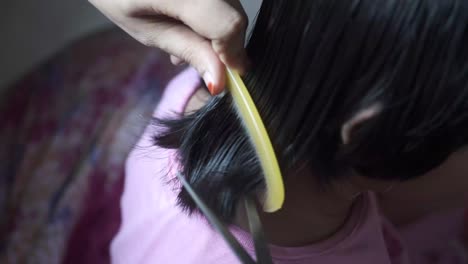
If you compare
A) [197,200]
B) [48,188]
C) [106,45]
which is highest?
[197,200]

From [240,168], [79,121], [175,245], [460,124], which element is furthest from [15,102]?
[460,124]

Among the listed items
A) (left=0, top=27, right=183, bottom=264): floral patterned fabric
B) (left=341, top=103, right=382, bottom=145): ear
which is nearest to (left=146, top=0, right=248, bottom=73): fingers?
(left=341, top=103, right=382, bottom=145): ear

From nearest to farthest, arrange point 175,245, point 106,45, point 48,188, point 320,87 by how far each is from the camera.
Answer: point 320,87
point 175,245
point 48,188
point 106,45

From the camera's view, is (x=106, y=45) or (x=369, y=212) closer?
(x=369, y=212)

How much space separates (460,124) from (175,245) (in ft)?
1.05

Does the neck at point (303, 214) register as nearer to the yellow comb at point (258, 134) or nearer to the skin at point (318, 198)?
the skin at point (318, 198)

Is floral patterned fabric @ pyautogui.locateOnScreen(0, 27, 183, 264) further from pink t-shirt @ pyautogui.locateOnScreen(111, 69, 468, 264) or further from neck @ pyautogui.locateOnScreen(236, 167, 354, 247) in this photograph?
neck @ pyautogui.locateOnScreen(236, 167, 354, 247)

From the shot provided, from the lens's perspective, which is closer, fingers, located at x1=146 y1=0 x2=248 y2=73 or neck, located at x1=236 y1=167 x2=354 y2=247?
fingers, located at x1=146 y1=0 x2=248 y2=73

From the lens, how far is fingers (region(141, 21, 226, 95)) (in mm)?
379

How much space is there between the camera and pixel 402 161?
0.49 m

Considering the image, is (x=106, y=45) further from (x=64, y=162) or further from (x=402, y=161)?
(x=402, y=161)

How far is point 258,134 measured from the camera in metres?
0.38

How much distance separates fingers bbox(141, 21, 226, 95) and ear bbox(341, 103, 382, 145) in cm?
12

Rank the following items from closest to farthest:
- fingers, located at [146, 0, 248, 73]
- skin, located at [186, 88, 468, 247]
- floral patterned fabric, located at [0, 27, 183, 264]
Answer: fingers, located at [146, 0, 248, 73] → skin, located at [186, 88, 468, 247] → floral patterned fabric, located at [0, 27, 183, 264]
